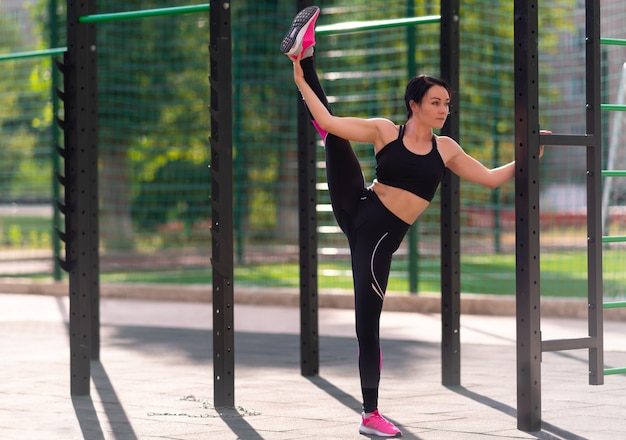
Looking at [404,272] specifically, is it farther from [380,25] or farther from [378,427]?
[378,427]

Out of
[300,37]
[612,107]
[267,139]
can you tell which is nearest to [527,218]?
[612,107]

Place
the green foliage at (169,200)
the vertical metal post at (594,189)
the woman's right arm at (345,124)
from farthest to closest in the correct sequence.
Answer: the green foliage at (169,200) → the vertical metal post at (594,189) → the woman's right arm at (345,124)

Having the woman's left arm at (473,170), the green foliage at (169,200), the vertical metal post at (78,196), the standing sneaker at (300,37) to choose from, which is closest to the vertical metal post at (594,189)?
the woman's left arm at (473,170)

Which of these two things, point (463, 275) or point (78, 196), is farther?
point (463, 275)

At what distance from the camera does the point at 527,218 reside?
6.27 meters

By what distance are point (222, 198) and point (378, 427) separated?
1600 millimetres

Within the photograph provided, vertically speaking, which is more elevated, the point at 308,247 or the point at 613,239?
the point at 613,239

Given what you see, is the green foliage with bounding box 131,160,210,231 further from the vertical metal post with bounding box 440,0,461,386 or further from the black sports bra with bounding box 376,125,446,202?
the black sports bra with bounding box 376,125,446,202

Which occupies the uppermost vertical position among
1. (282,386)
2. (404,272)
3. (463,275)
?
(404,272)

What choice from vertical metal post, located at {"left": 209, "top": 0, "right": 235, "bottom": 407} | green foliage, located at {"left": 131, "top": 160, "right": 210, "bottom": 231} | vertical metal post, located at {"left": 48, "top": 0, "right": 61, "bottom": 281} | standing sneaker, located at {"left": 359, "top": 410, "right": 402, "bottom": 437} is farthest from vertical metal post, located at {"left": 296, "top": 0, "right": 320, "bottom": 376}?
green foliage, located at {"left": 131, "top": 160, "right": 210, "bottom": 231}

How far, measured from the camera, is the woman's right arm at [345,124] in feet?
20.9

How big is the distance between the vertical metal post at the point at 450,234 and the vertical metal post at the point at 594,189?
1.46 metres

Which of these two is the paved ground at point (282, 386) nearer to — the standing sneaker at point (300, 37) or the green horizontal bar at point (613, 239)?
the green horizontal bar at point (613, 239)

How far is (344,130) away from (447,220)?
185 cm
